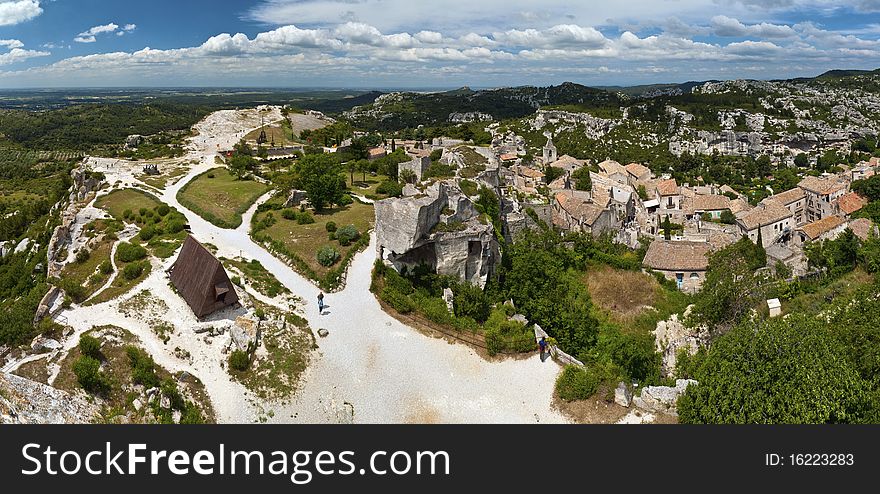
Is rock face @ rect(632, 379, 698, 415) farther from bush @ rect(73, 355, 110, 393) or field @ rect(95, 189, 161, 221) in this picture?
field @ rect(95, 189, 161, 221)

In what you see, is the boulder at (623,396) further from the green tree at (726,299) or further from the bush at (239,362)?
the bush at (239,362)

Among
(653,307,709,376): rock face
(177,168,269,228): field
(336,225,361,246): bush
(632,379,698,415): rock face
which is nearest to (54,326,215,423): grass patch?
(336,225,361,246): bush

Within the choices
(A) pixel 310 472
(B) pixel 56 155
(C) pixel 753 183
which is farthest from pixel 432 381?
(B) pixel 56 155

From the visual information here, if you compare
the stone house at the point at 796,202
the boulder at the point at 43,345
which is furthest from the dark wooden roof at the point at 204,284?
the stone house at the point at 796,202

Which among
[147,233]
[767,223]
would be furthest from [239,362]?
[767,223]

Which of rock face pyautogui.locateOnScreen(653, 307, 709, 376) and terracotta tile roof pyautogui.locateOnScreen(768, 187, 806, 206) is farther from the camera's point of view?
terracotta tile roof pyautogui.locateOnScreen(768, 187, 806, 206)

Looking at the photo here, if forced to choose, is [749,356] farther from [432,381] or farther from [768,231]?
[768,231]
